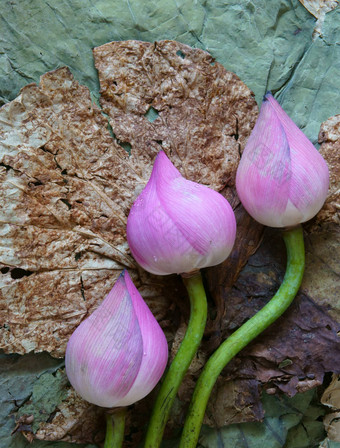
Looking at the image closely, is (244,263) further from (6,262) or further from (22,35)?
(22,35)

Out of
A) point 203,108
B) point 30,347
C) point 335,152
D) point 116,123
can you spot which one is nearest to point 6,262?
point 30,347

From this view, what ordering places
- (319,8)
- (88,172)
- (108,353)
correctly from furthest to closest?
(319,8)
(88,172)
(108,353)

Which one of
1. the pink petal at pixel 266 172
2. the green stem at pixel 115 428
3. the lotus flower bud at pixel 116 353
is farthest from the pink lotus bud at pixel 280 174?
the green stem at pixel 115 428

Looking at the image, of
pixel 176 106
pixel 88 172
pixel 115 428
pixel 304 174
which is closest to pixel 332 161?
pixel 304 174

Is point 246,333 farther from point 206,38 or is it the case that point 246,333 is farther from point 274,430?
point 206,38

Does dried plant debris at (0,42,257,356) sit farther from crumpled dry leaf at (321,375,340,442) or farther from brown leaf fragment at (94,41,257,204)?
crumpled dry leaf at (321,375,340,442)

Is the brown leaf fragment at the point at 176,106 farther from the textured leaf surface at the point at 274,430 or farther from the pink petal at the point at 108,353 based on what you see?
the textured leaf surface at the point at 274,430

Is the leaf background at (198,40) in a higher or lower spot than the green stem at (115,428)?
higher
